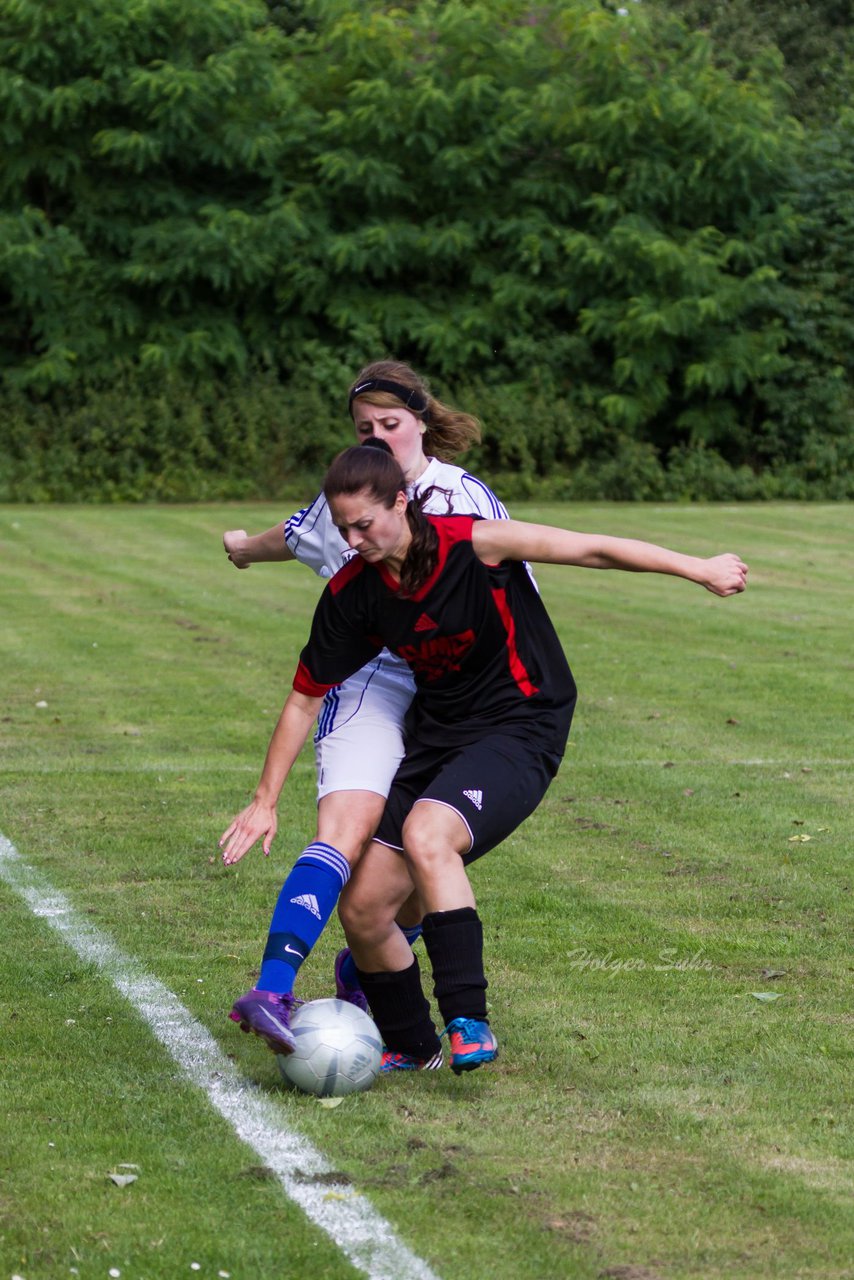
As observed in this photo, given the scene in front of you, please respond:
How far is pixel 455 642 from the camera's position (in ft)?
14.3

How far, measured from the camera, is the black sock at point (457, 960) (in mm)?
4188

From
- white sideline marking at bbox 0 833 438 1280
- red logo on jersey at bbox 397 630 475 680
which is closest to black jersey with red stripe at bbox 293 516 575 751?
red logo on jersey at bbox 397 630 475 680

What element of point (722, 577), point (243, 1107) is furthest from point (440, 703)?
point (243, 1107)

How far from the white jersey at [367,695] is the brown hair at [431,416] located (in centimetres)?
6

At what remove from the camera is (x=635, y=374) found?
28500 mm

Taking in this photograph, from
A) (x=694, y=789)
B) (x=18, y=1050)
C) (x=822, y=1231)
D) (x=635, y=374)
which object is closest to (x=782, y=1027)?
(x=822, y=1231)

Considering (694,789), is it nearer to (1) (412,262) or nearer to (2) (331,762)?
(2) (331,762)

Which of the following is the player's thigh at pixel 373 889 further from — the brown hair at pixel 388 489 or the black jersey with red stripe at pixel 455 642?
the brown hair at pixel 388 489

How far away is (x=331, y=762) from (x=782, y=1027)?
4.83 feet

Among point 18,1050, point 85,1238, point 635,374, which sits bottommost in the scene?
point 635,374

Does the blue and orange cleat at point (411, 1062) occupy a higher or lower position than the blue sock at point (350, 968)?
lower

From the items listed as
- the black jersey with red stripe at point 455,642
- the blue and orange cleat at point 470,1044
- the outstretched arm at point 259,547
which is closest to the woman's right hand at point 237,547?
the outstretched arm at point 259,547

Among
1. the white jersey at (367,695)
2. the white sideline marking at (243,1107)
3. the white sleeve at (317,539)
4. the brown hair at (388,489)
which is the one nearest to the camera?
the white sideline marking at (243,1107)

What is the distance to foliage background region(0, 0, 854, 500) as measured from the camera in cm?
2728
